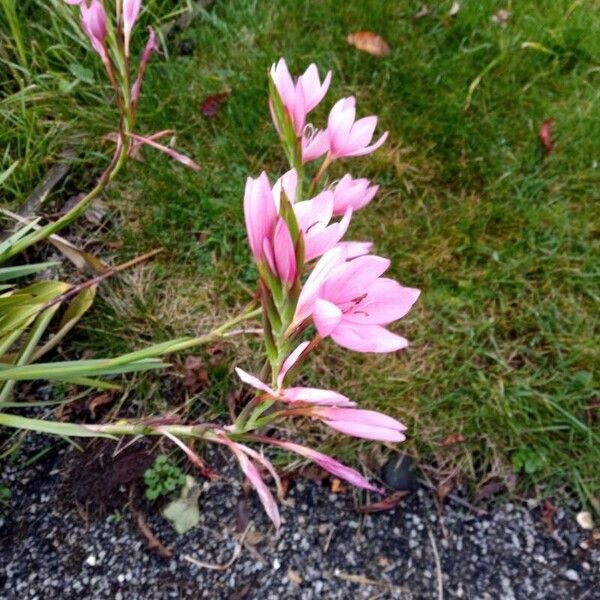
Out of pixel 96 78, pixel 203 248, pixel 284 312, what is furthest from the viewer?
pixel 96 78

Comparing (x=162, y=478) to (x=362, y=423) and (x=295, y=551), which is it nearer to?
(x=295, y=551)

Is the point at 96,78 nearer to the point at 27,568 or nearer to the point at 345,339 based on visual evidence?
the point at 27,568

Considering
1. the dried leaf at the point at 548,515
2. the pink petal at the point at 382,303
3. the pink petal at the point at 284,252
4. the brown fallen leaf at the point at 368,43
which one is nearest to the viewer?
the pink petal at the point at 284,252

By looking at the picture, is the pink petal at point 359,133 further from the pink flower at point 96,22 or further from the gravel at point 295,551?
the gravel at point 295,551

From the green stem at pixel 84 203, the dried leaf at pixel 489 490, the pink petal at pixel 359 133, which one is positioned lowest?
the dried leaf at pixel 489 490

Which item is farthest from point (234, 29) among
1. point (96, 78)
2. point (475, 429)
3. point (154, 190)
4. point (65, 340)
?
point (475, 429)

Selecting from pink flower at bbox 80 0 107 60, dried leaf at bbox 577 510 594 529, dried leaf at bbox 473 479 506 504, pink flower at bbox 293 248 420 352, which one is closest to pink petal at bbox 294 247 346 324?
pink flower at bbox 293 248 420 352

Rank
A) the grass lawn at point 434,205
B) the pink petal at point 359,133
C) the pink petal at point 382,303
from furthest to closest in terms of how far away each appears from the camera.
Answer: the grass lawn at point 434,205, the pink petal at point 359,133, the pink petal at point 382,303

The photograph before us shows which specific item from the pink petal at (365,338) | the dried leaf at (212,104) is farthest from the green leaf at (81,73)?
the pink petal at (365,338)
